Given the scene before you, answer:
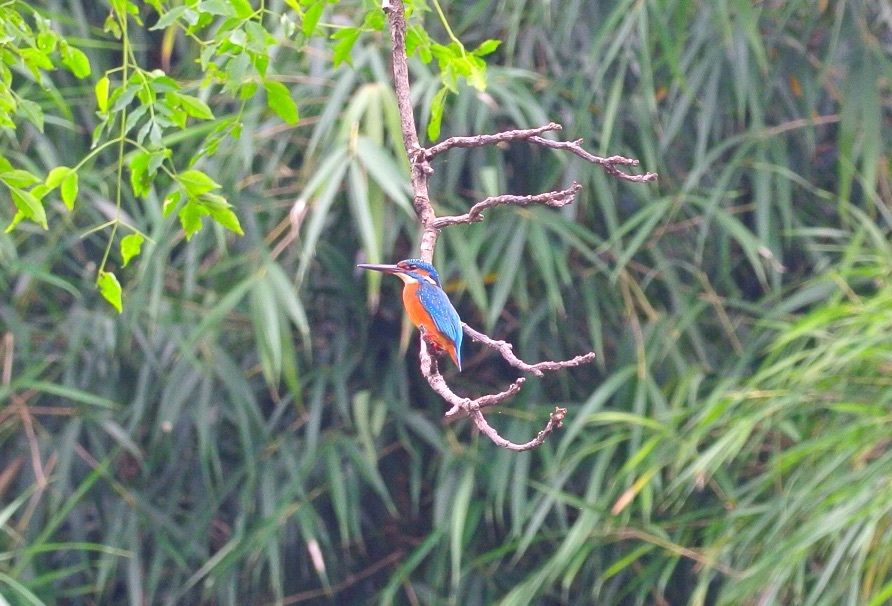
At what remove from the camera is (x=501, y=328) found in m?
3.84

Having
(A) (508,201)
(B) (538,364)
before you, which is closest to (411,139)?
(A) (508,201)

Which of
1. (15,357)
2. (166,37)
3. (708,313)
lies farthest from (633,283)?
(15,357)

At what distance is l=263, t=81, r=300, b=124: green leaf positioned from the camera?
182 cm

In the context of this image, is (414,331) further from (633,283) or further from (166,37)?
(166,37)

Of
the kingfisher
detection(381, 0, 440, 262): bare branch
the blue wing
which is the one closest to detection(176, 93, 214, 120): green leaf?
detection(381, 0, 440, 262): bare branch

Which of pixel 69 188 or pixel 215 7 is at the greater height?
pixel 215 7

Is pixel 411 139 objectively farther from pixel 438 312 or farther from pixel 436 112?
pixel 438 312

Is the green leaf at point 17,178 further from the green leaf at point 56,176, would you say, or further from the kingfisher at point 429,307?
the kingfisher at point 429,307

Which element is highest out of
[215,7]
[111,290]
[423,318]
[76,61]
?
[215,7]

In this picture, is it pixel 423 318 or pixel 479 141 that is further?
pixel 423 318

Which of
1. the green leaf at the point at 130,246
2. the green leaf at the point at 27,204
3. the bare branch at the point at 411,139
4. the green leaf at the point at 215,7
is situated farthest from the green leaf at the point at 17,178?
the bare branch at the point at 411,139

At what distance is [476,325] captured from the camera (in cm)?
383

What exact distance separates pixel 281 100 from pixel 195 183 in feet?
0.74

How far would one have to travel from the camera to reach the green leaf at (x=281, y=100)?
5.98 ft
